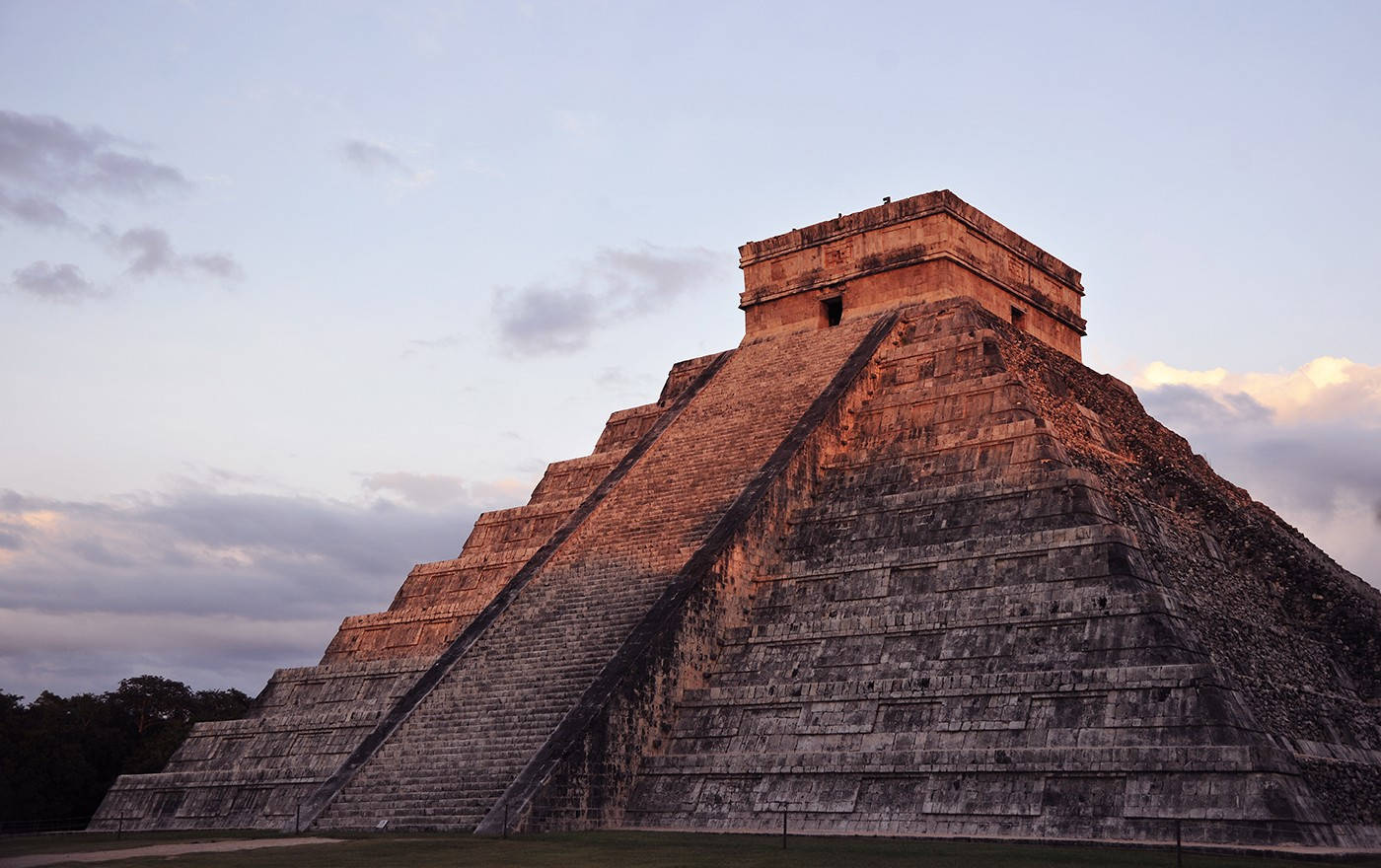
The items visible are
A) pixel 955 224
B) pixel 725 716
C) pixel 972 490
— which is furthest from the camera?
pixel 955 224

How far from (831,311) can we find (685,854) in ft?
43.7

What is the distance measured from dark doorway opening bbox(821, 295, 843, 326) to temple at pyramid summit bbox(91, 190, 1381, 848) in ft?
0.13

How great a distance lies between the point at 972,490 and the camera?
1802 cm

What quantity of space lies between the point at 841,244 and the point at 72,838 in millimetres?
14609

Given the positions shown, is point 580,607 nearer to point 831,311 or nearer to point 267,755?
point 267,755

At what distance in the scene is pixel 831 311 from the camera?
24734 millimetres

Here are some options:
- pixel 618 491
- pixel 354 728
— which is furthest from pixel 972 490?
pixel 354 728

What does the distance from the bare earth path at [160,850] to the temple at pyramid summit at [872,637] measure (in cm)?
109

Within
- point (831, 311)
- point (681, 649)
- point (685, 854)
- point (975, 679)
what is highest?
point (831, 311)

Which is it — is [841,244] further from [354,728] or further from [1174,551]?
[354,728]

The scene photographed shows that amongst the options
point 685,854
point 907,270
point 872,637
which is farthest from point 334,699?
point 907,270

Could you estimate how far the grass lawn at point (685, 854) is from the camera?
1219 centimetres

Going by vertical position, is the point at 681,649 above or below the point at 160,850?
above

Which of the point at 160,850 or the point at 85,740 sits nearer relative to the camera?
the point at 160,850
